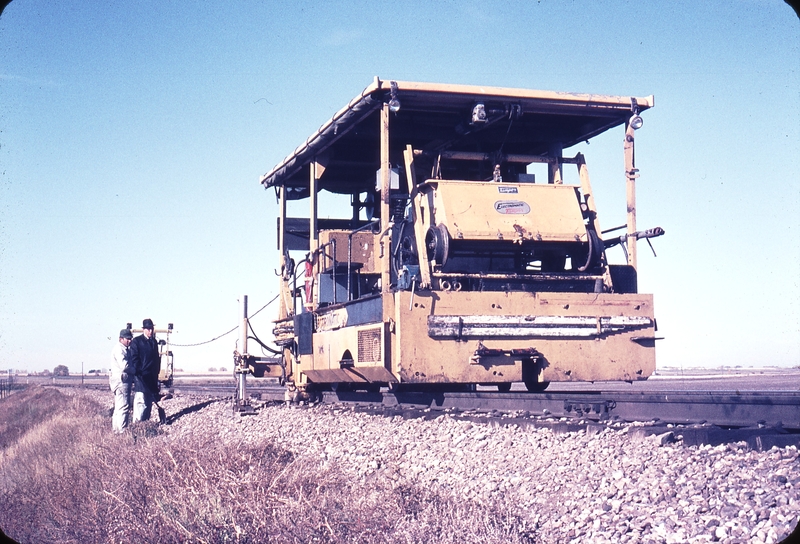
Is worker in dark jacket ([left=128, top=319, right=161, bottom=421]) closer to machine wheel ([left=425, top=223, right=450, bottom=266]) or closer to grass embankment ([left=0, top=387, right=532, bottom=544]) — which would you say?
grass embankment ([left=0, top=387, right=532, bottom=544])

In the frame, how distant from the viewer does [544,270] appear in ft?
33.8

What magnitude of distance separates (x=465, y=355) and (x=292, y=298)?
5659 mm

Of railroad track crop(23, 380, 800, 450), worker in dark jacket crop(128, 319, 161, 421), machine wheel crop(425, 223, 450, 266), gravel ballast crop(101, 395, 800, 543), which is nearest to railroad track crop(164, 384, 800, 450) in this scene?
railroad track crop(23, 380, 800, 450)

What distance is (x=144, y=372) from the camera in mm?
13242

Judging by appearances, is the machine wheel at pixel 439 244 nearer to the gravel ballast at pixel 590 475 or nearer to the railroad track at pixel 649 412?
the railroad track at pixel 649 412

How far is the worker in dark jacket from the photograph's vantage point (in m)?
13.2

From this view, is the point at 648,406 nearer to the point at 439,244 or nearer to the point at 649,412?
the point at 649,412

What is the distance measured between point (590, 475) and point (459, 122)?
6.32m

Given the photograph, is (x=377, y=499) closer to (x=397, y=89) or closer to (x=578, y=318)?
(x=578, y=318)

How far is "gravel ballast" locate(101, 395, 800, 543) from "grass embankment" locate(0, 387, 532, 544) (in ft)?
0.95

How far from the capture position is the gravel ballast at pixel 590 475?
4.29m

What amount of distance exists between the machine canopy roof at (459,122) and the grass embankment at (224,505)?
14.1 feet

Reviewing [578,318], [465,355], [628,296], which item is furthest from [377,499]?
[628,296]

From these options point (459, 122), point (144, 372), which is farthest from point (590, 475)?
point (144, 372)
